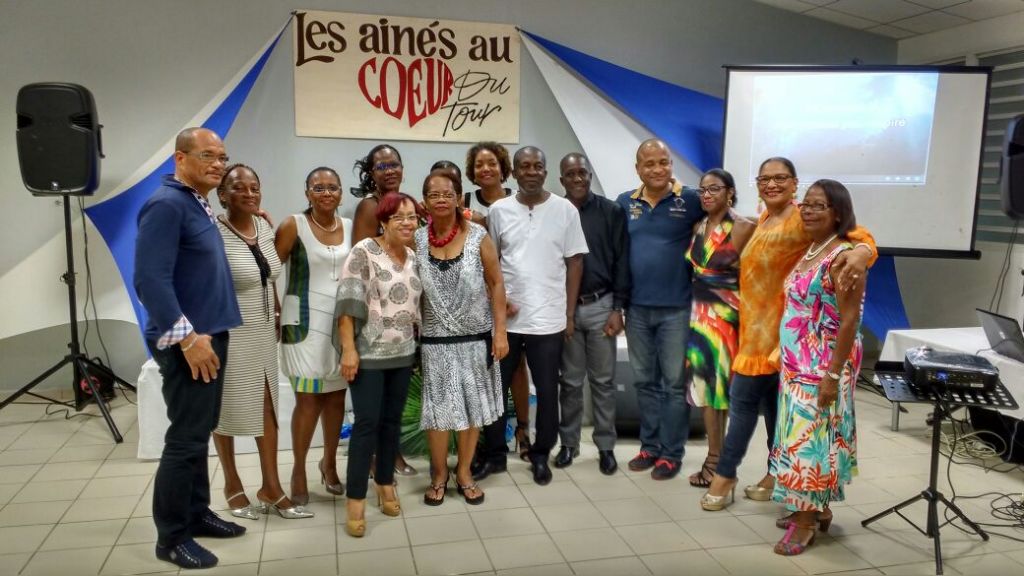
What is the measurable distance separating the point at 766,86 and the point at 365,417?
3.28 metres

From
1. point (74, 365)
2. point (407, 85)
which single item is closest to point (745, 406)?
point (407, 85)

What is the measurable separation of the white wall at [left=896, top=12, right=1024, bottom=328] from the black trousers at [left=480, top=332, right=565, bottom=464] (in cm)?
284

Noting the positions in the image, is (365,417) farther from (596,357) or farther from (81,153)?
(81,153)

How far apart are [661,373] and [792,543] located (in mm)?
918

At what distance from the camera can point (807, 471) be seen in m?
2.36

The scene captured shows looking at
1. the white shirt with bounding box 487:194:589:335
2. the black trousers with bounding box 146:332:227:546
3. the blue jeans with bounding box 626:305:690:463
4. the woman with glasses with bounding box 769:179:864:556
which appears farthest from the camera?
the blue jeans with bounding box 626:305:690:463

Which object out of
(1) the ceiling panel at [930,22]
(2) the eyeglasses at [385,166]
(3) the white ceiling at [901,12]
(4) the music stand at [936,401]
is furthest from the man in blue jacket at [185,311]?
(1) the ceiling panel at [930,22]

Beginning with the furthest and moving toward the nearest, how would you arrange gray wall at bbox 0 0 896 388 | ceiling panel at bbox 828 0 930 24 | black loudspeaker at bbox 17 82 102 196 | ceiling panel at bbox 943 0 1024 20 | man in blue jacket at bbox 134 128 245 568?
ceiling panel at bbox 828 0 930 24, ceiling panel at bbox 943 0 1024 20, gray wall at bbox 0 0 896 388, black loudspeaker at bbox 17 82 102 196, man in blue jacket at bbox 134 128 245 568

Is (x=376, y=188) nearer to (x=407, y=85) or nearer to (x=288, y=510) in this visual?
(x=288, y=510)

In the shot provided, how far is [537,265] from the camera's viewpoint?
115 inches

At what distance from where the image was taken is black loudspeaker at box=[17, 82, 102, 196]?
357cm

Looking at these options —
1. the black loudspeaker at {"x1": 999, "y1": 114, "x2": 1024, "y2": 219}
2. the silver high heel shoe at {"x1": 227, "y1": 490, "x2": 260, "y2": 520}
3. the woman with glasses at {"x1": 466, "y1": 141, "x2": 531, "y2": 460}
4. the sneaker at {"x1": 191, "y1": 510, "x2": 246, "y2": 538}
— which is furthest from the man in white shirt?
the black loudspeaker at {"x1": 999, "y1": 114, "x2": 1024, "y2": 219}

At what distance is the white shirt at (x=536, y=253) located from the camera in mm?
2924

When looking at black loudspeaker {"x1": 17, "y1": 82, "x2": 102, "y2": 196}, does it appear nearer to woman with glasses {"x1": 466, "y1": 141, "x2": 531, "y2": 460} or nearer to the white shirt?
woman with glasses {"x1": 466, "y1": 141, "x2": 531, "y2": 460}
